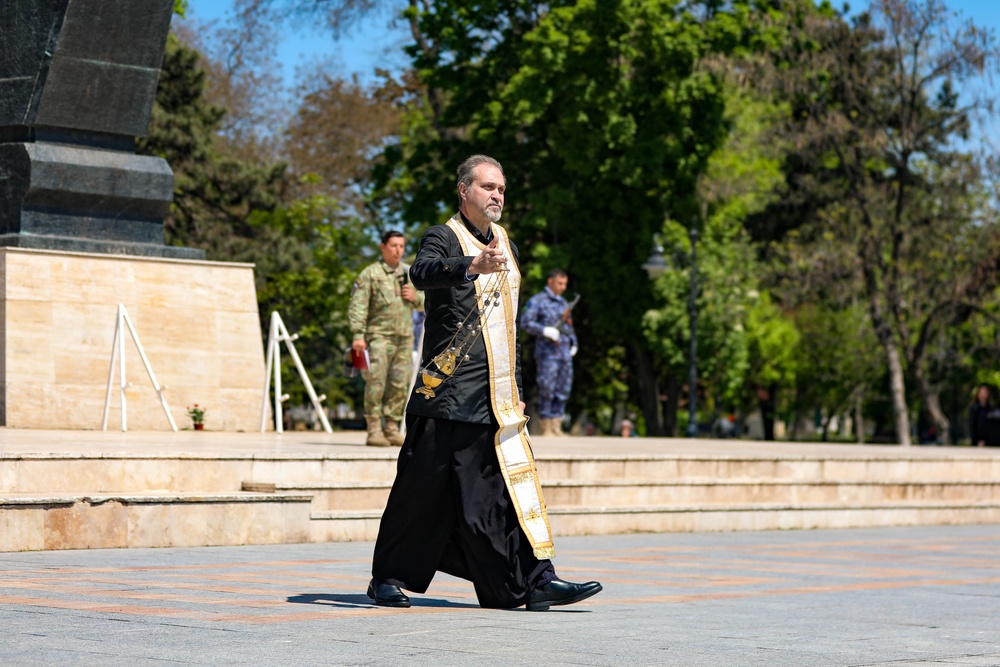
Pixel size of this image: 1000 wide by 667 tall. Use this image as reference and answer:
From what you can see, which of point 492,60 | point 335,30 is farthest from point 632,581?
point 335,30

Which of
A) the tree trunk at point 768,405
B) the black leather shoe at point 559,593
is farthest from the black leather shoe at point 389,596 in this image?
the tree trunk at point 768,405

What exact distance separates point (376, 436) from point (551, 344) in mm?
5752

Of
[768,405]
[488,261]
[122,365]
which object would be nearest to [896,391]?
[122,365]

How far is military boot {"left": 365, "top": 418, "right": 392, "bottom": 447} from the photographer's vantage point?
50.2ft

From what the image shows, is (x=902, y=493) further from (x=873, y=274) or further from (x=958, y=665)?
(x=873, y=274)

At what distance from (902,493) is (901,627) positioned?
11.4 metres

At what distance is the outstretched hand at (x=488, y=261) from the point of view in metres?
6.97

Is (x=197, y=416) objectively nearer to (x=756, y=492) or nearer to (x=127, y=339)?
(x=127, y=339)

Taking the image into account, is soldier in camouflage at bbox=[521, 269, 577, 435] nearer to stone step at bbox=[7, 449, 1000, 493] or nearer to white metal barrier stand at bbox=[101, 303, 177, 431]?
stone step at bbox=[7, 449, 1000, 493]

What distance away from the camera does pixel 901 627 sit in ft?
23.6

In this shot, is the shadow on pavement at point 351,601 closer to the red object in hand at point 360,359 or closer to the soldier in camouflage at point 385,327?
the red object in hand at point 360,359

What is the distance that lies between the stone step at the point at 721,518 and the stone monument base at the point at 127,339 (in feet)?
16.2

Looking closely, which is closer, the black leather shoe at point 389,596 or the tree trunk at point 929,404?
the black leather shoe at point 389,596

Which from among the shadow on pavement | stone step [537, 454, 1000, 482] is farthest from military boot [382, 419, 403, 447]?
the shadow on pavement
